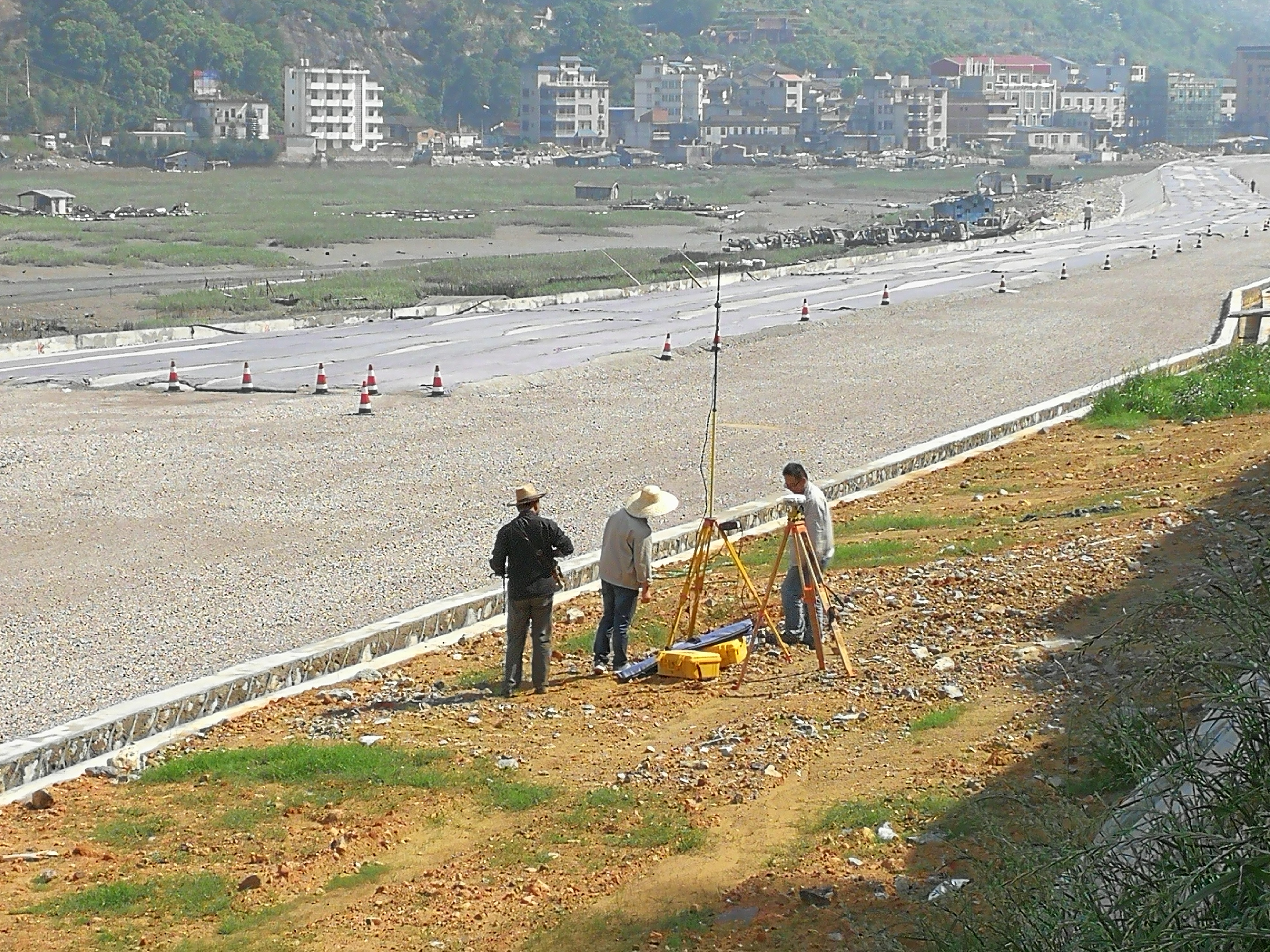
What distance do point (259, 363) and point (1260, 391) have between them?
54.8 ft

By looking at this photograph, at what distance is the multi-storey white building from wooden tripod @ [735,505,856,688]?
169 metres

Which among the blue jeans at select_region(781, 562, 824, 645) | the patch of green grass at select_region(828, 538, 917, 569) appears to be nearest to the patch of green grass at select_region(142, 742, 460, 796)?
the blue jeans at select_region(781, 562, 824, 645)

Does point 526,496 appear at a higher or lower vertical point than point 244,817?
higher

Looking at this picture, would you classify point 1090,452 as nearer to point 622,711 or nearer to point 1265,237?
point 622,711

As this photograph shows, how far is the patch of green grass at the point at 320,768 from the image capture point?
9.84 m

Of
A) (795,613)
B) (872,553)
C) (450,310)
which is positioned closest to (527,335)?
(450,310)

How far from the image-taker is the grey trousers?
11680mm

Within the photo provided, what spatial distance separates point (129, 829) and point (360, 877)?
4.84 feet

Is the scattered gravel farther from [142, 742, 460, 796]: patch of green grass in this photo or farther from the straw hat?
the straw hat

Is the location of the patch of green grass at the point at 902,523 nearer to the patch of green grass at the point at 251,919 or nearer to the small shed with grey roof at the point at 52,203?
the patch of green grass at the point at 251,919

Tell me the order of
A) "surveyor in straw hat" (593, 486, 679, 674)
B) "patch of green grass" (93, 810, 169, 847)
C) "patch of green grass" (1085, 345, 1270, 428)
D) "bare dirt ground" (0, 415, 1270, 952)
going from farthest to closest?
"patch of green grass" (1085, 345, 1270, 428)
"surveyor in straw hat" (593, 486, 679, 674)
"patch of green grass" (93, 810, 169, 847)
"bare dirt ground" (0, 415, 1270, 952)

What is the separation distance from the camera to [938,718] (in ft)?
33.8

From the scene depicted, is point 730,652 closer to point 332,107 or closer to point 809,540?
point 809,540

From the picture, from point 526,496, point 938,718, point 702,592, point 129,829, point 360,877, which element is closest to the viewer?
point 360,877
